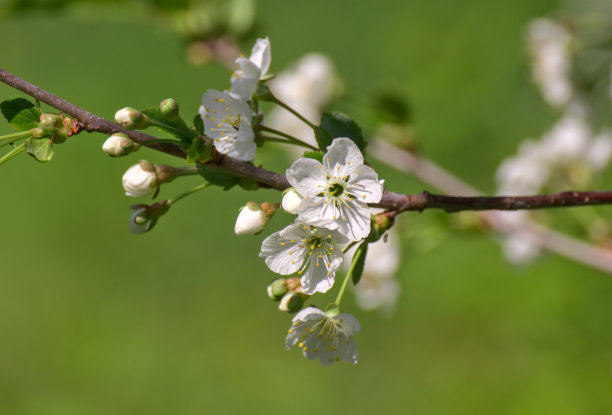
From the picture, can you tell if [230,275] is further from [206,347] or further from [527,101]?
[527,101]

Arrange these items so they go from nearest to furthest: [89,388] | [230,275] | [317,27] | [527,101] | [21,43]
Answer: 1. [527,101]
2. [89,388]
3. [230,275]
4. [317,27]
5. [21,43]

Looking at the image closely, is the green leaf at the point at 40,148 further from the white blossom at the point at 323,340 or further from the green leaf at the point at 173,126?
the white blossom at the point at 323,340

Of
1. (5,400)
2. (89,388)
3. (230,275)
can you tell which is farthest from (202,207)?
(5,400)

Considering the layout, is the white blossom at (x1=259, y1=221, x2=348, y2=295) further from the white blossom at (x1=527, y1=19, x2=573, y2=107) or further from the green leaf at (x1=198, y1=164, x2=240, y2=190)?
the white blossom at (x1=527, y1=19, x2=573, y2=107)

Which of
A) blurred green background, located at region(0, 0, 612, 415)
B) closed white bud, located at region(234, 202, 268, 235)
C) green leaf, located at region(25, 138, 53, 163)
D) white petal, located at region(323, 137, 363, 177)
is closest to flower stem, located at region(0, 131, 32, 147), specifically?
green leaf, located at region(25, 138, 53, 163)

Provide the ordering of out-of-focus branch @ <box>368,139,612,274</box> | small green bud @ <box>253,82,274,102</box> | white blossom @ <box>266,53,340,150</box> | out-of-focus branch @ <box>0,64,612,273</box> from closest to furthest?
out-of-focus branch @ <box>0,64,612,273</box> → small green bud @ <box>253,82,274,102</box> → out-of-focus branch @ <box>368,139,612,274</box> → white blossom @ <box>266,53,340,150</box>

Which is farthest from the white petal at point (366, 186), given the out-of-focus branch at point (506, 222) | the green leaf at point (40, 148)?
the out-of-focus branch at point (506, 222)

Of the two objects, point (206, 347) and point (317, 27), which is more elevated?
point (317, 27)
